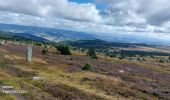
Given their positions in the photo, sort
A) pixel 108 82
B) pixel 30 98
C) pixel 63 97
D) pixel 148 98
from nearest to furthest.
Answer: pixel 30 98
pixel 63 97
pixel 148 98
pixel 108 82

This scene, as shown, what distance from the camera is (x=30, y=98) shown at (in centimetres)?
2686

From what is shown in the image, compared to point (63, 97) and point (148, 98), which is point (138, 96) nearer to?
point (148, 98)

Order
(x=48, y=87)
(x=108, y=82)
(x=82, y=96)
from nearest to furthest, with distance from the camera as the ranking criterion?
(x=82, y=96) < (x=48, y=87) < (x=108, y=82)

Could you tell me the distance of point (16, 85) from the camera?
33625 millimetres

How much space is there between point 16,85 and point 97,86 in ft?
46.8

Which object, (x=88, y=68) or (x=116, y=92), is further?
(x=88, y=68)

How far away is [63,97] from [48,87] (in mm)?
4890

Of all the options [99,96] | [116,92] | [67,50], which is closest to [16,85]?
[99,96]

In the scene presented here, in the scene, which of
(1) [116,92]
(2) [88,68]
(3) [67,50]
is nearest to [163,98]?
(1) [116,92]

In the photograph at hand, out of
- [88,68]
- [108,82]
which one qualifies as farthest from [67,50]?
[108,82]

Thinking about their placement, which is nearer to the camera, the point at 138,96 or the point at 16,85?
the point at 16,85

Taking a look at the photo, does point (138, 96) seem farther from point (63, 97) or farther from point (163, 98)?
point (63, 97)

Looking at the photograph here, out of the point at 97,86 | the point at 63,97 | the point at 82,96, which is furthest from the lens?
the point at 97,86

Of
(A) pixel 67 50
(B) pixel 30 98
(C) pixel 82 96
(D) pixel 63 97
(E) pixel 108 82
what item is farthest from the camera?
(A) pixel 67 50
